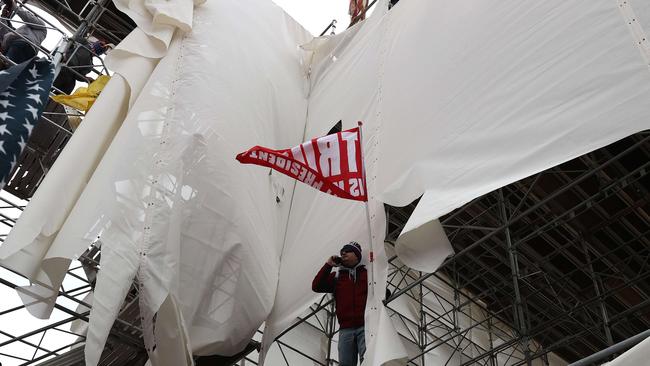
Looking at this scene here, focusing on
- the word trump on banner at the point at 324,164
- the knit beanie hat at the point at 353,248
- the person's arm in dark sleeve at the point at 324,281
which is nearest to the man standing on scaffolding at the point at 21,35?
the word trump on banner at the point at 324,164

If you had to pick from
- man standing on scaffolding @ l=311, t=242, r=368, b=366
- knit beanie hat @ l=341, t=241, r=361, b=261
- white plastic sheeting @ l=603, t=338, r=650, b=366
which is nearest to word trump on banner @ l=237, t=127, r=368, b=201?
knit beanie hat @ l=341, t=241, r=361, b=261

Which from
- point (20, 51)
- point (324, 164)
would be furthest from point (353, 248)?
point (20, 51)

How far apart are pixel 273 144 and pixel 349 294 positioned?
1.96 meters

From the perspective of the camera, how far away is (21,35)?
6.96 meters

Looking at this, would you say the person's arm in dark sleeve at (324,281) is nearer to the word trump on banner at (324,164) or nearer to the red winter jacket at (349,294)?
the red winter jacket at (349,294)

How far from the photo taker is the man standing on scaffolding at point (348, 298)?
470cm

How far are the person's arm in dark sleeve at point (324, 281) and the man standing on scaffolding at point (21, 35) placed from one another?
450 centimetres

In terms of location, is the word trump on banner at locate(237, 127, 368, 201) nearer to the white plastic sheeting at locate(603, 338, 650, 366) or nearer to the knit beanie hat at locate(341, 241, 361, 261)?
the knit beanie hat at locate(341, 241, 361, 261)

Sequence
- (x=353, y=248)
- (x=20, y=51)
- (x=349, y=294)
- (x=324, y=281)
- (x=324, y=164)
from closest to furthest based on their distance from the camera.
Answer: (x=324, y=164) < (x=353, y=248) < (x=324, y=281) < (x=349, y=294) < (x=20, y=51)

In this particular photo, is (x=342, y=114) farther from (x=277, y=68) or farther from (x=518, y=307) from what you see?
(x=518, y=307)

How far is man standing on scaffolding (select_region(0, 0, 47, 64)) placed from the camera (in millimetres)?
6831

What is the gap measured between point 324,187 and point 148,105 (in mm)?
1886

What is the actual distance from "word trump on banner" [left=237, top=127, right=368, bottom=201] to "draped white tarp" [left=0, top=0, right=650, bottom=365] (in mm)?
290

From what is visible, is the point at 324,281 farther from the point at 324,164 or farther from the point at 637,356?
the point at 637,356
